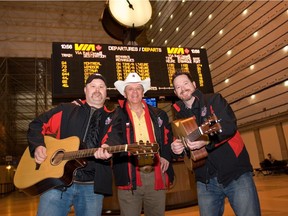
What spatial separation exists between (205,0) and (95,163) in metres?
19.9

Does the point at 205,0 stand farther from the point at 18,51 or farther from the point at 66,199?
the point at 66,199

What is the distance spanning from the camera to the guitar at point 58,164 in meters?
2.58

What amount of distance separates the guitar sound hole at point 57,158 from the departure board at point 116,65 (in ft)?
13.0

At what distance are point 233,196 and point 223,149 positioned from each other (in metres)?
0.42

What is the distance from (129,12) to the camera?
6.73 m

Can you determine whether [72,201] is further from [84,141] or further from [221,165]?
[221,165]

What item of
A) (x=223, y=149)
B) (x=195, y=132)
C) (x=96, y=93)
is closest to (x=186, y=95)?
(x=195, y=132)

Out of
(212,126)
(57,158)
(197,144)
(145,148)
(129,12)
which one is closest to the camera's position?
(212,126)

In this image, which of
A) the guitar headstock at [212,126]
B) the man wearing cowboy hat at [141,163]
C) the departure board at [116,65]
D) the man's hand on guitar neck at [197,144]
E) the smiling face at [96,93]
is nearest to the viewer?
the guitar headstock at [212,126]

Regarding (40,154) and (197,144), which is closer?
(197,144)

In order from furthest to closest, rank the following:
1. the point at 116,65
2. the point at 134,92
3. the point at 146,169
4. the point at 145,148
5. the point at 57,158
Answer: the point at 116,65 → the point at 134,92 → the point at 146,169 → the point at 57,158 → the point at 145,148

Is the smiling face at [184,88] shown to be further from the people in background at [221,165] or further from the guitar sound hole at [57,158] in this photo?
the guitar sound hole at [57,158]

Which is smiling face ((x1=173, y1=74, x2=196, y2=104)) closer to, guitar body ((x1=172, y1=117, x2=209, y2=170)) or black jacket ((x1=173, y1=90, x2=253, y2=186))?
black jacket ((x1=173, y1=90, x2=253, y2=186))

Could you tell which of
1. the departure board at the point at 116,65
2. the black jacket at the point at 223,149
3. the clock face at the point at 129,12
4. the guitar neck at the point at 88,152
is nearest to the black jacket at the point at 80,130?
the guitar neck at the point at 88,152
